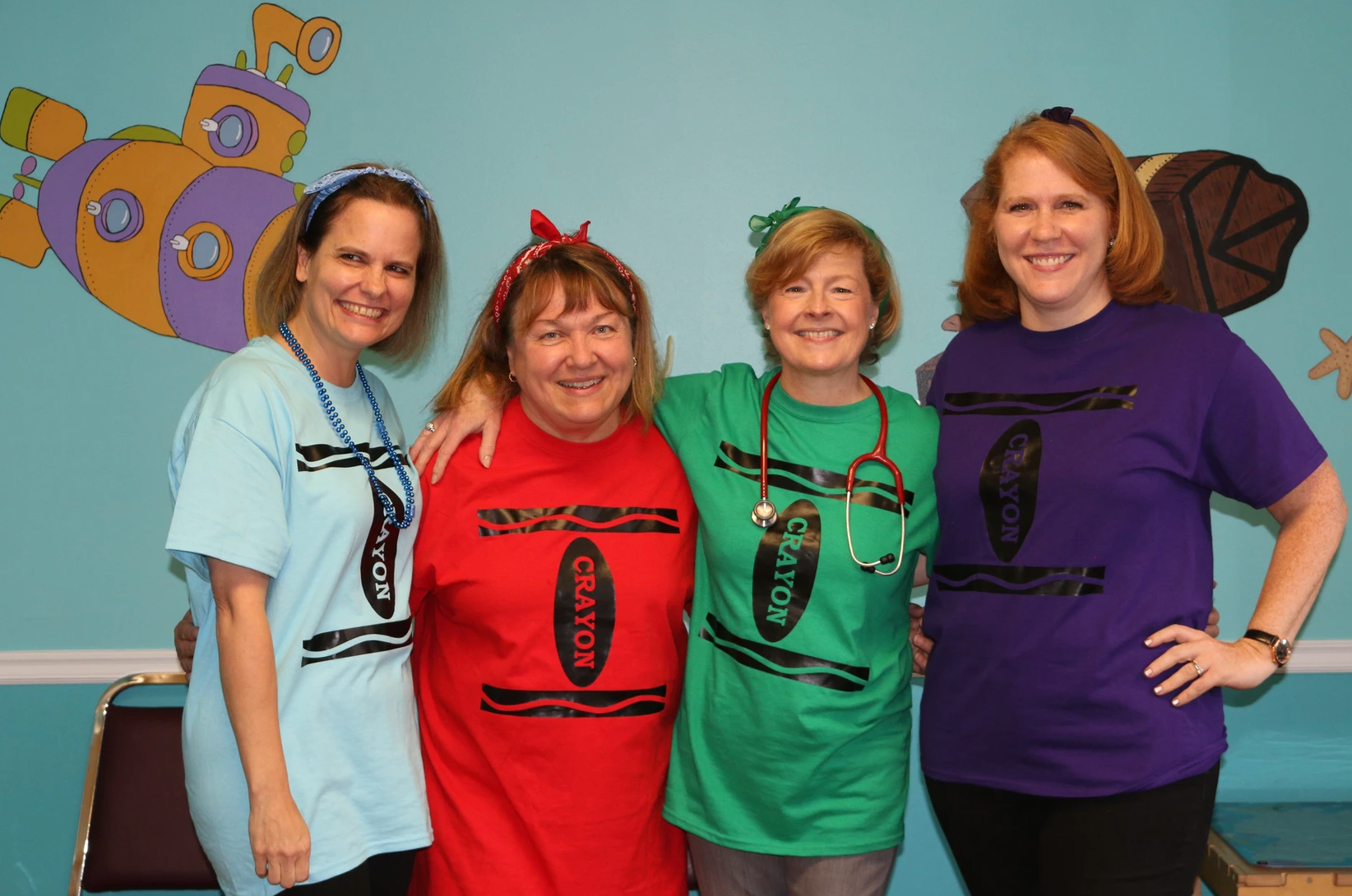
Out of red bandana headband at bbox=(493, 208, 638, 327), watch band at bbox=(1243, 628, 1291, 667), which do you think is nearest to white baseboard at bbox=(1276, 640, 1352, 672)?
watch band at bbox=(1243, 628, 1291, 667)

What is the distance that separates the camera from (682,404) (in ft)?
6.20

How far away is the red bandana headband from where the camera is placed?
180 cm

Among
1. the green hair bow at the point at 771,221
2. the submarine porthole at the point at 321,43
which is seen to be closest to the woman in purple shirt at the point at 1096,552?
the green hair bow at the point at 771,221

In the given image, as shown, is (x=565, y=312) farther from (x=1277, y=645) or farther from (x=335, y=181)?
(x=1277, y=645)

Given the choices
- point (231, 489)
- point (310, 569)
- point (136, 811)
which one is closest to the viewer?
point (231, 489)

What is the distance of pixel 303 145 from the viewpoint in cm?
248

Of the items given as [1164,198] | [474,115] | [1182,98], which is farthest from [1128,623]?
[474,115]

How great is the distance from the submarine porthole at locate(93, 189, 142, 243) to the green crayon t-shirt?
5.46 ft

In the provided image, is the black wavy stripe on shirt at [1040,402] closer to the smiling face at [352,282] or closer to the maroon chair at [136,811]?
the smiling face at [352,282]

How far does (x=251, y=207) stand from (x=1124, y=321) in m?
2.03

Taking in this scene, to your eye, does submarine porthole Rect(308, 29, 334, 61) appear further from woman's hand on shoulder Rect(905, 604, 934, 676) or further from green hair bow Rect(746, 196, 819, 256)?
woman's hand on shoulder Rect(905, 604, 934, 676)

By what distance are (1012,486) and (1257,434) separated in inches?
14.4

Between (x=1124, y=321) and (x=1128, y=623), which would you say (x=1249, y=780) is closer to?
(x=1128, y=623)

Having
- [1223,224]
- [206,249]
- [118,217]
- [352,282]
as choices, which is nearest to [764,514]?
[352,282]
